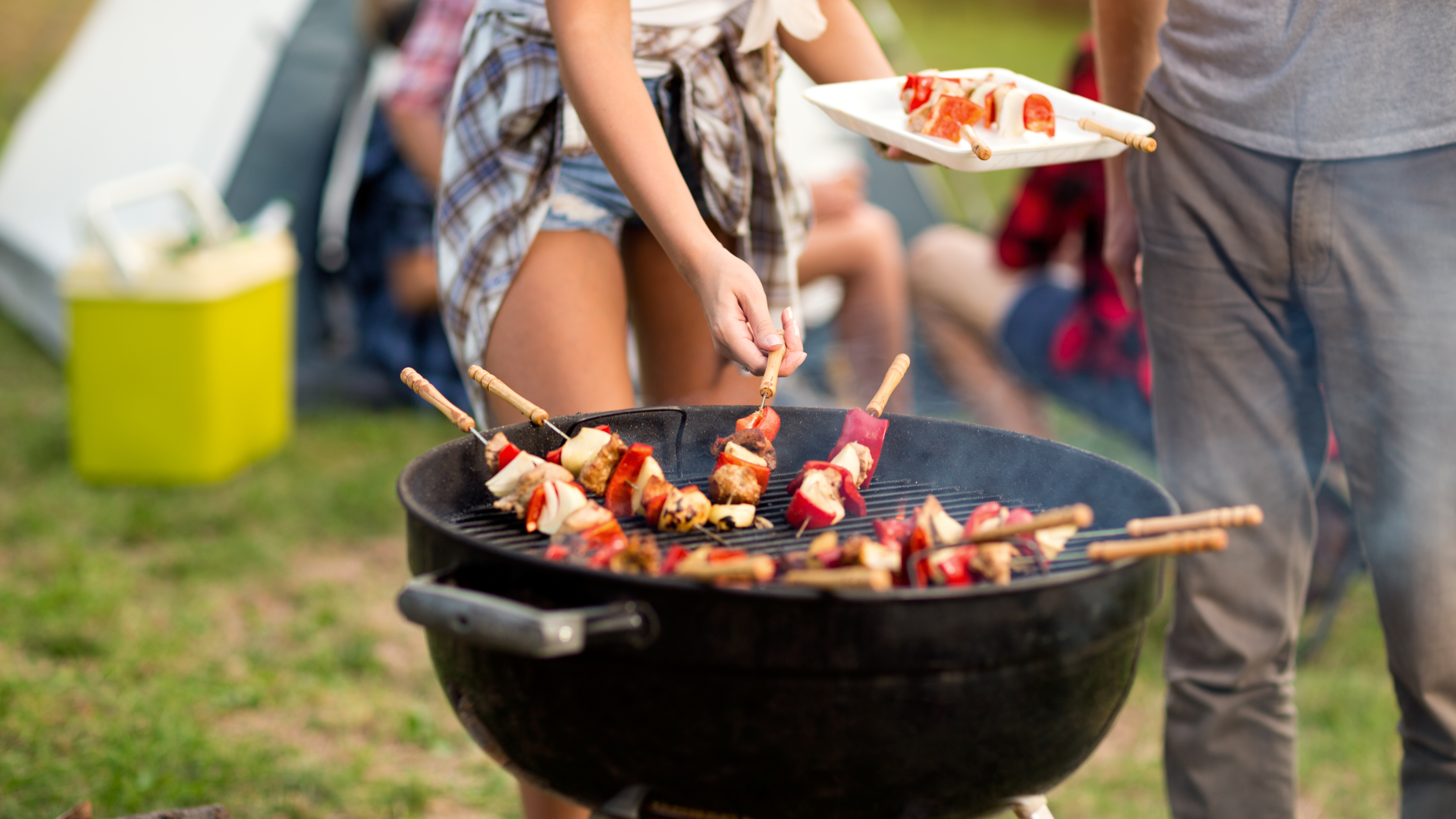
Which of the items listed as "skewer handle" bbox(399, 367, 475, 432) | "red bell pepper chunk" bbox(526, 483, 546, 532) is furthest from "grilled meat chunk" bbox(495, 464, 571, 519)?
"skewer handle" bbox(399, 367, 475, 432)

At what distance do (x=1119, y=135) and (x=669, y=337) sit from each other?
0.73 meters

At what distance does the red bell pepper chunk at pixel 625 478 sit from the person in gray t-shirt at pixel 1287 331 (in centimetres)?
91

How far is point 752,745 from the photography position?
114cm

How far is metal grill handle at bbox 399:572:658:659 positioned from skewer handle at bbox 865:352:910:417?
533 millimetres

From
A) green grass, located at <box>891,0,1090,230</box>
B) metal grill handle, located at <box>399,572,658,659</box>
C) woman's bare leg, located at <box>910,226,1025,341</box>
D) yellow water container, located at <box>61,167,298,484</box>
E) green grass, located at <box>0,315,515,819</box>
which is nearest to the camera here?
metal grill handle, located at <box>399,572,658,659</box>

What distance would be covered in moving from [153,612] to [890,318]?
2.56 metres

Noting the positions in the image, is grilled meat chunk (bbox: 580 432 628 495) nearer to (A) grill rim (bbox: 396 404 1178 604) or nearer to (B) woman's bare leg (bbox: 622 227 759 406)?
(A) grill rim (bbox: 396 404 1178 604)

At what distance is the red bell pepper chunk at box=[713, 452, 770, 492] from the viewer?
4.84ft

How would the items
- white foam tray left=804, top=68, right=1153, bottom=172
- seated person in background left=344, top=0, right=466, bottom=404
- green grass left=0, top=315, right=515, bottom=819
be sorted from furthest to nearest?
seated person in background left=344, top=0, right=466, bottom=404 → green grass left=0, top=315, right=515, bottom=819 → white foam tray left=804, top=68, right=1153, bottom=172

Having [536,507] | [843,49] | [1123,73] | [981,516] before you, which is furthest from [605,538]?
[1123,73]

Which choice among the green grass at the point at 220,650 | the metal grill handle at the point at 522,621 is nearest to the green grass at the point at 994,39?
the green grass at the point at 220,650

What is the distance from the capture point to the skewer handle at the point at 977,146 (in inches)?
60.5

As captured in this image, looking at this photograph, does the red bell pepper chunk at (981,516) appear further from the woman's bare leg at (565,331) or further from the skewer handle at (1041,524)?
the woman's bare leg at (565,331)

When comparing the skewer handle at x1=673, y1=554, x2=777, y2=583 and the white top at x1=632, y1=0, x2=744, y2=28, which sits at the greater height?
the white top at x1=632, y1=0, x2=744, y2=28
